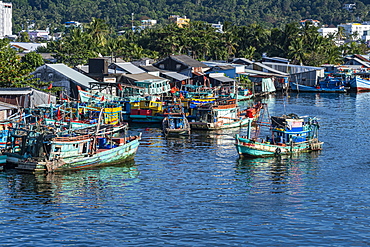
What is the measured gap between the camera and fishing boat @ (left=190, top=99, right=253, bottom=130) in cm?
7119

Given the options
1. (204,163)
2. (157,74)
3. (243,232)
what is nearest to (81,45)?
(157,74)

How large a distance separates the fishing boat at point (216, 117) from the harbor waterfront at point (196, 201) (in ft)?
32.0

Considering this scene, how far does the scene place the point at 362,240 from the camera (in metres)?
36.5

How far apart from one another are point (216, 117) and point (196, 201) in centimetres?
3024

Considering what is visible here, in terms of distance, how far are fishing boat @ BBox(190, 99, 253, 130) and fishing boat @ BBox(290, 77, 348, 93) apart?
5025 cm

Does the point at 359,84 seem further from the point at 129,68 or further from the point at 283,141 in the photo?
the point at 283,141

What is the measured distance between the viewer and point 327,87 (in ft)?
399

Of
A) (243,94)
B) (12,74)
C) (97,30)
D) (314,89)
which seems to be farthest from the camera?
(97,30)

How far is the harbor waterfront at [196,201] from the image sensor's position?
36625 millimetres

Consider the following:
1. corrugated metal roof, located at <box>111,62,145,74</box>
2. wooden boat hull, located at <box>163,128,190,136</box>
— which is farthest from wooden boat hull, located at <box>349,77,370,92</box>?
wooden boat hull, located at <box>163,128,190,136</box>

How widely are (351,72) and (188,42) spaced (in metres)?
36.6

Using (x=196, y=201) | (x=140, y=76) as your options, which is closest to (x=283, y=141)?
(x=196, y=201)

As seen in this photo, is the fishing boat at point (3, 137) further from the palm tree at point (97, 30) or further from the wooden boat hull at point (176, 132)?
the palm tree at point (97, 30)

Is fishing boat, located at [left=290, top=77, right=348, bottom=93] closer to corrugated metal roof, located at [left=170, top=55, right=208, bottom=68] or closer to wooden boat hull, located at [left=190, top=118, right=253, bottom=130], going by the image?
corrugated metal roof, located at [left=170, top=55, right=208, bottom=68]
